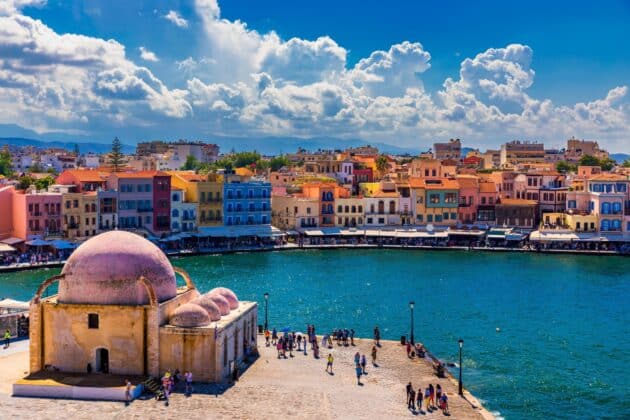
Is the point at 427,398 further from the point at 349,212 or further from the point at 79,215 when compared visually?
the point at 349,212

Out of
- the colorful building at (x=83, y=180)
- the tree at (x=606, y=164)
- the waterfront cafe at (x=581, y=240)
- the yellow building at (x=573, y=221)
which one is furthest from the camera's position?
the tree at (x=606, y=164)

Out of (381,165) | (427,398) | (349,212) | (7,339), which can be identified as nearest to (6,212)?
(349,212)

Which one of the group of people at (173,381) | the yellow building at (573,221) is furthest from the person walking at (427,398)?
the yellow building at (573,221)

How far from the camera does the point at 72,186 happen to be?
8606cm

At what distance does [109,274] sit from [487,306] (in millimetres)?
32236

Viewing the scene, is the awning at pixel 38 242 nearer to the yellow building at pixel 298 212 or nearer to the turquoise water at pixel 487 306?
the turquoise water at pixel 487 306

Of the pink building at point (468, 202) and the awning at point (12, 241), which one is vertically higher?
the pink building at point (468, 202)

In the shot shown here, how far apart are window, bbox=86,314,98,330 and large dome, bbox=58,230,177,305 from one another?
0.59 meters

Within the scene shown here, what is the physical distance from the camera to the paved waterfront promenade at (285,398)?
3009cm

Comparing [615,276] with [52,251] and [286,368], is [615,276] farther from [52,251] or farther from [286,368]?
[52,251]

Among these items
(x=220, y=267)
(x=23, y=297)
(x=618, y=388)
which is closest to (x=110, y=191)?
(x=220, y=267)

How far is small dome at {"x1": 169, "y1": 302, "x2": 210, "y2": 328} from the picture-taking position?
3378 cm

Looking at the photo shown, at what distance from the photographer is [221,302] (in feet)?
121

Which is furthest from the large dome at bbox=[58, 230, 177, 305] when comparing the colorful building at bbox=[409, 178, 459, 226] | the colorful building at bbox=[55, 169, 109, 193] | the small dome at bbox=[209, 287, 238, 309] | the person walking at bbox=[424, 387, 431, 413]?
the colorful building at bbox=[409, 178, 459, 226]
